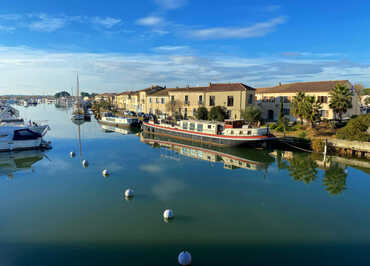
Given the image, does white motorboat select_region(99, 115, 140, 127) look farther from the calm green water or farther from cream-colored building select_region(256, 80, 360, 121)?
the calm green water

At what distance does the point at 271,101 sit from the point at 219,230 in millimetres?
40017

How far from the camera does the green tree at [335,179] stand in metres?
18.1

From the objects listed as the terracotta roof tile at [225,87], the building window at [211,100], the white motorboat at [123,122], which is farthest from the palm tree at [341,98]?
the white motorboat at [123,122]

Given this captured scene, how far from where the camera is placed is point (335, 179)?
67.2 feet

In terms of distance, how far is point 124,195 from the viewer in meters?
16.4

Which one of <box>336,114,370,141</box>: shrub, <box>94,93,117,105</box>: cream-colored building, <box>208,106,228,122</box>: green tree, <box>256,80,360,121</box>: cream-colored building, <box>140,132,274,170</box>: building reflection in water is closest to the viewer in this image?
<box>140,132,274,170</box>: building reflection in water

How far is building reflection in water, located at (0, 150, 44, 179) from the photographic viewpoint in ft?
74.5

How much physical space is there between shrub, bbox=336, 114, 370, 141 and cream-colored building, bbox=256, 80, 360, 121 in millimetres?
10021

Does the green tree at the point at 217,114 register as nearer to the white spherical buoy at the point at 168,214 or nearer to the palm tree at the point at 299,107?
the palm tree at the point at 299,107

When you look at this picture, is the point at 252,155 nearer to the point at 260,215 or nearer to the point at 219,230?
the point at 260,215

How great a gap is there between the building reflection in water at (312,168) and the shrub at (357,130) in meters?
4.11

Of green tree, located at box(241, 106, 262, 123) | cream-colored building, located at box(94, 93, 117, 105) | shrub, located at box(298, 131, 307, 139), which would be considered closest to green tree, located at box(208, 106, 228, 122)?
green tree, located at box(241, 106, 262, 123)

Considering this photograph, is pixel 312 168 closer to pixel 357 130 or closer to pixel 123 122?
pixel 357 130

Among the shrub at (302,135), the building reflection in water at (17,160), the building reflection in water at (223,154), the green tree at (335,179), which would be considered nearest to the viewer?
the green tree at (335,179)
